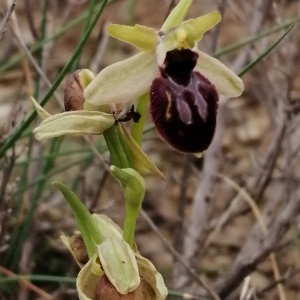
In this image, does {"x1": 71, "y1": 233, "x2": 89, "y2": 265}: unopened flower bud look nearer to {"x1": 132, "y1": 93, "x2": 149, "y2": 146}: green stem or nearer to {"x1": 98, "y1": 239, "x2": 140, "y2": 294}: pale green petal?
{"x1": 98, "y1": 239, "x2": 140, "y2": 294}: pale green petal

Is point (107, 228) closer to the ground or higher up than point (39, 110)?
closer to the ground

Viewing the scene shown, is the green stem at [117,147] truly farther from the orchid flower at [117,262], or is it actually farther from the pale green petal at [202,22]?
the pale green petal at [202,22]

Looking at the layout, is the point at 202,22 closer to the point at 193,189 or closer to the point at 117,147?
the point at 117,147

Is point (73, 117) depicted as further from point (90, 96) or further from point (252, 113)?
point (252, 113)

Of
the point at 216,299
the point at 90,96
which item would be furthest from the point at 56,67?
the point at 90,96

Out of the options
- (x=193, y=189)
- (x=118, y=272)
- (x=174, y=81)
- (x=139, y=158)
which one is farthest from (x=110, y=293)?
(x=193, y=189)
